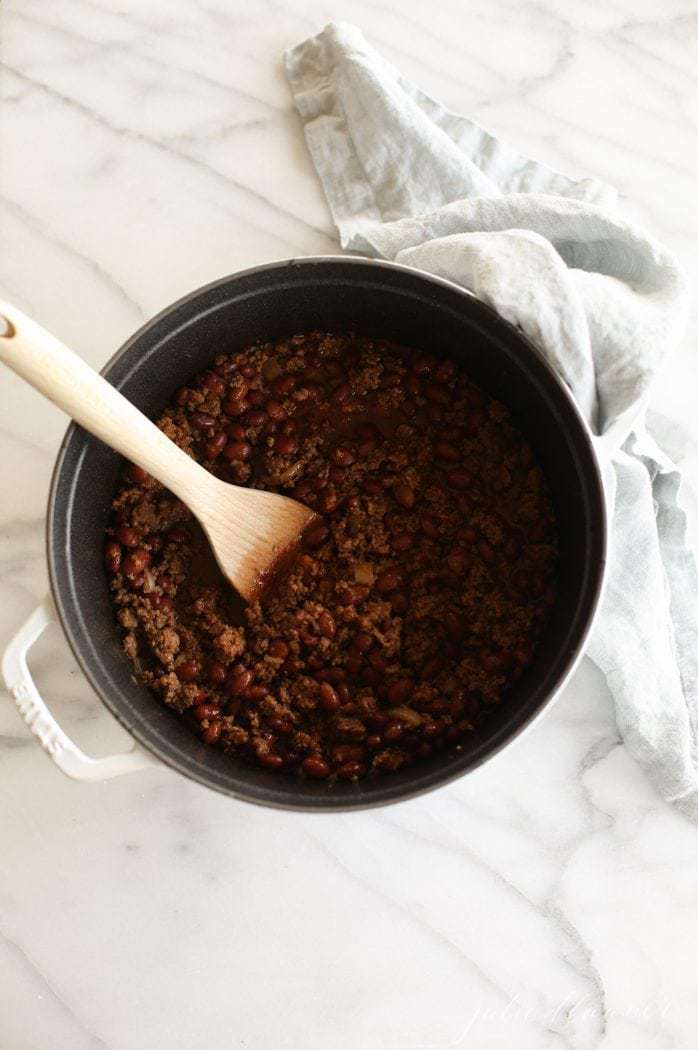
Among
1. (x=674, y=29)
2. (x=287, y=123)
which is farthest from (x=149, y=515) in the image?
(x=674, y=29)

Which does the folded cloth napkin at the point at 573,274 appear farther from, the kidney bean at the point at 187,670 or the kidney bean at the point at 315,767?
the kidney bean at the point at 187,670

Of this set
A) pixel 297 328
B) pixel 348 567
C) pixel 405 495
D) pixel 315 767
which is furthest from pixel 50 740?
pixel 297 328

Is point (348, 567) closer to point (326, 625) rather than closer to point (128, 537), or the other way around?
point (326, 625)

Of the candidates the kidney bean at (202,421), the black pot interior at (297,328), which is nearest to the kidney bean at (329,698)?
the black pot interior at (297,328)

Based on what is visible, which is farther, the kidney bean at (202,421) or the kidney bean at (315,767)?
the kidney bean at (202,421)

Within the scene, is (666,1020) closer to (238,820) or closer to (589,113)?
(238,820)

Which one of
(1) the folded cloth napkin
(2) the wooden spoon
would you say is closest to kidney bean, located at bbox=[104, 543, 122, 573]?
(2) the wooden spoon
